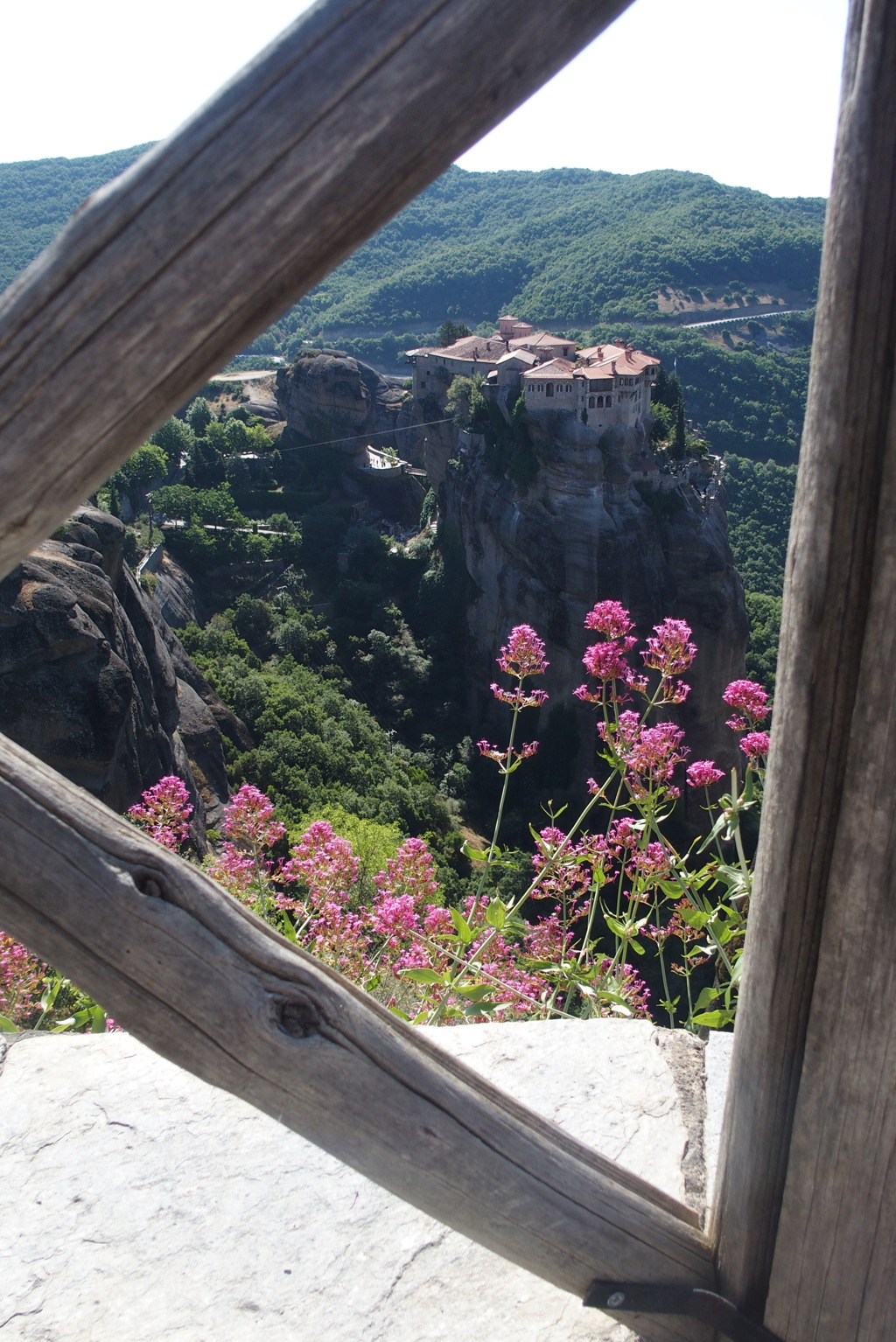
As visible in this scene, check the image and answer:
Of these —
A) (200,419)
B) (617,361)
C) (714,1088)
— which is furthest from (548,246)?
(714,1088)

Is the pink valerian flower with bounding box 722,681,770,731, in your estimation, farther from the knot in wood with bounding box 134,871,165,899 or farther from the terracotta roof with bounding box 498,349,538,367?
the terracotta roof with bounding box 498,349,538,367

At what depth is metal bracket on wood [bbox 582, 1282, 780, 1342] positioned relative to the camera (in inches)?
47.3

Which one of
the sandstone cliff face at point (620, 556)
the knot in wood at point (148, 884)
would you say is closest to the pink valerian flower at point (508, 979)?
the knot in wood at point (148, 884)

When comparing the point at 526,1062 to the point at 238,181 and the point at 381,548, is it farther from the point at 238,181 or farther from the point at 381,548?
the point at 381,548

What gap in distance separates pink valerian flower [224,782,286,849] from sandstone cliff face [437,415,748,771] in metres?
19.9

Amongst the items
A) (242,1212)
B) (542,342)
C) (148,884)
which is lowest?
(242,1212)

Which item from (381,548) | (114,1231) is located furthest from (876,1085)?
(381,548)

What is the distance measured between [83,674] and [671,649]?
25.1 ft

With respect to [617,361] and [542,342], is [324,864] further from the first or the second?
[542,342]

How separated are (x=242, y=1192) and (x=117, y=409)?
145 centimetres

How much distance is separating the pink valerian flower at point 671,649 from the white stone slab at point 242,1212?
1.01 meters

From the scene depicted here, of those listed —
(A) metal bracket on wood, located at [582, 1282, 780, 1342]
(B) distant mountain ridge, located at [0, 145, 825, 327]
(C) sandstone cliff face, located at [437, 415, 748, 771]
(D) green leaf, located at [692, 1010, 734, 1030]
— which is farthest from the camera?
(B) distant mountain ridge, located at [0, 145, 825, 327]

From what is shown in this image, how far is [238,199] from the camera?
0.81 metres

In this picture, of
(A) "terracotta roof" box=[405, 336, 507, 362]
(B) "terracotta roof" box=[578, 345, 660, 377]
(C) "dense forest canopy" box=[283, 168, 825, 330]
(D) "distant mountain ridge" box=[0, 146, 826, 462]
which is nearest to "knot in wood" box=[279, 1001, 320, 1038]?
(B) "terracotta roof" box=[578, 345, 660, 377]
